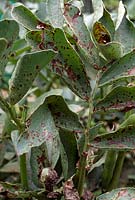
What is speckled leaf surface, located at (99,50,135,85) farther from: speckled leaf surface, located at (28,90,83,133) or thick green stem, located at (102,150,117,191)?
thick green stem, located at (102,150,117,191)

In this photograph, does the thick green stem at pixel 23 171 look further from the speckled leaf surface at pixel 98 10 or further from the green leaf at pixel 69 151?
the speckled leaf surface at pixel 98 10

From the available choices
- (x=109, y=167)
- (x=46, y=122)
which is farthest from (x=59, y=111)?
(x=109, y=167)

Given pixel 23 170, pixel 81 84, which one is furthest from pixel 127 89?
pixel 23 170

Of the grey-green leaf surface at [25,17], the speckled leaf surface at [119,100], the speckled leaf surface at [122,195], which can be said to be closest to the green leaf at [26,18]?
the grey-green leaf surface at [25,17]

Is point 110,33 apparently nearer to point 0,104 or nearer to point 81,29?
point 81,29

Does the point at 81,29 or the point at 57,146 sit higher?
the point at 81,29

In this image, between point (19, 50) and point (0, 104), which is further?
point (19, 50)
